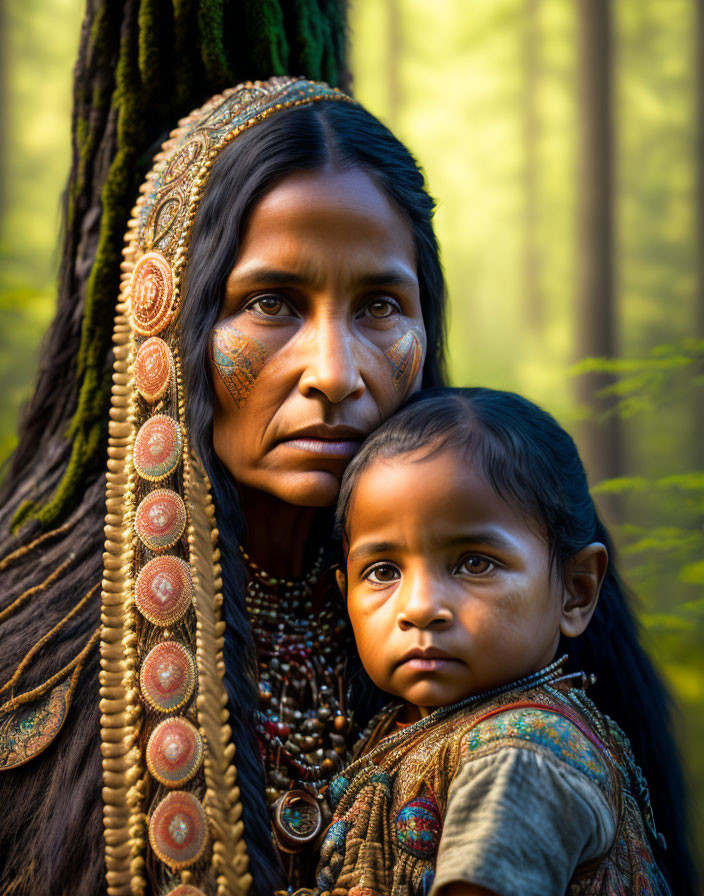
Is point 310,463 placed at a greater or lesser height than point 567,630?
greater

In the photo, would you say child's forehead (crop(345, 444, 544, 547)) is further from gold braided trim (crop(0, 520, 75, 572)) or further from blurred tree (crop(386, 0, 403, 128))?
blurred tree (crop(386, 0, 403, 128))

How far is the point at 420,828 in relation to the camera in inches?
66.7

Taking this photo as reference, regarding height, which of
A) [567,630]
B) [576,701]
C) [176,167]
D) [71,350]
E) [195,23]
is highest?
[195,23]

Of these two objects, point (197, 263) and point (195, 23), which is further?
point (195, 23)

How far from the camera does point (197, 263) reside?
7.10 feet

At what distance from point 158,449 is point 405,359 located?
1.94 ft

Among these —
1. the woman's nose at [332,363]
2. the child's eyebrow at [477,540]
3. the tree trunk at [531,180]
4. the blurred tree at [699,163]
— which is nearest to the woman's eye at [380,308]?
the woman's nose at [332,363]

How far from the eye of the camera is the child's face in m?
1.74

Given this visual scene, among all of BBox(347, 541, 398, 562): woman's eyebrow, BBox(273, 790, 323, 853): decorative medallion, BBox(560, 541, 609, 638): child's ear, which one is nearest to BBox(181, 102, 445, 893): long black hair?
BBox(273, 790, 323, 853): decorative medallion

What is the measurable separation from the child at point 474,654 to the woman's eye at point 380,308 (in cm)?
31

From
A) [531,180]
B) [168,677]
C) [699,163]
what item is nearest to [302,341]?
[168,677]

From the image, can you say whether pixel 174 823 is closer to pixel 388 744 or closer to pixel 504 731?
pixel 388 744

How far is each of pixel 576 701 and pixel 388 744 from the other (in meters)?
0.38

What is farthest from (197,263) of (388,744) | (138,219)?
(388,744)
